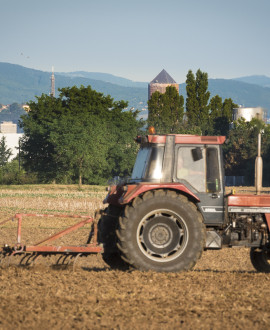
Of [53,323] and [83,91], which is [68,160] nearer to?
[83,91]

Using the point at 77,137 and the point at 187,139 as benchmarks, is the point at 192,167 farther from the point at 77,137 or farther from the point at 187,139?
the point at 77,137

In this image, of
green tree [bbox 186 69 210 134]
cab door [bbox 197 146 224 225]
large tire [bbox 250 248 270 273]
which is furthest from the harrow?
green tree [bbox 186 69 210 134]

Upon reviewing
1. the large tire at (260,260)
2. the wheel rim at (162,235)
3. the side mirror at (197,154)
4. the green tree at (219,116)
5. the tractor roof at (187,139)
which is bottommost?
the large tire at (260,260)

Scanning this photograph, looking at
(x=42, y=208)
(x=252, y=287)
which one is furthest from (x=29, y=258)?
(x=42, y=208)

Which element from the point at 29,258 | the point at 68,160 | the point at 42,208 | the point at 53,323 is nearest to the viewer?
the point at 53,323

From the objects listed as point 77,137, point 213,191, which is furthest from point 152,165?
point 77,137

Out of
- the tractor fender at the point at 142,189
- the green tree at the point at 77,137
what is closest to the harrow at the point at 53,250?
the tractor fender at the point at 142,189

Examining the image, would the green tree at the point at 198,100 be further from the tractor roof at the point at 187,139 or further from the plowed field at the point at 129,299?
the plowed field at the point at 129,299

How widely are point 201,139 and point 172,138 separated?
0.52 metres

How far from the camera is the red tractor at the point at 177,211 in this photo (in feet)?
36.0

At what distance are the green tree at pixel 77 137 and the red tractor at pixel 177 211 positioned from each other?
5719 cm

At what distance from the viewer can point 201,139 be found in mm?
11656

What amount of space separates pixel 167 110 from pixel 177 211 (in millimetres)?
91441

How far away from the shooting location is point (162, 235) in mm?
11133
